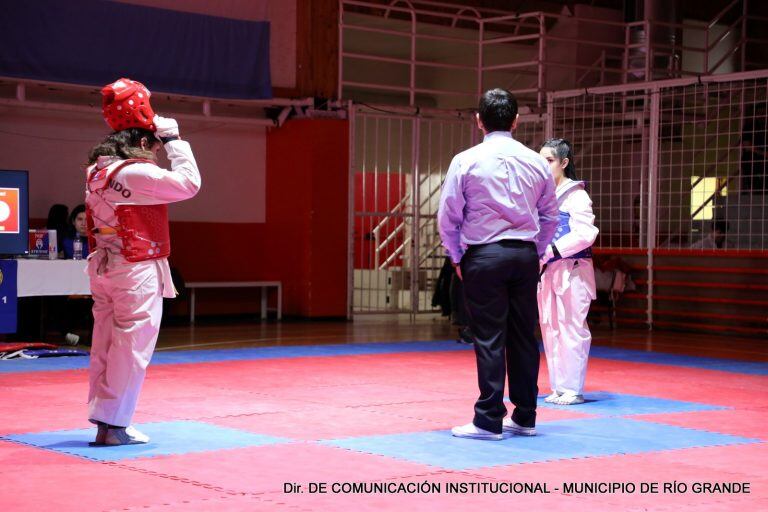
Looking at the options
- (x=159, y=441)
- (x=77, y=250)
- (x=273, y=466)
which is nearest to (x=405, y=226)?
(x=77, y=250)

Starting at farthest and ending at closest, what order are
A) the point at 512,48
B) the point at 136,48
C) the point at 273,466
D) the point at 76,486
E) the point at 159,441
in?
1. the point at 512,48
2. the point at 136,48
3. the point at 159,441
4. the point at 273,466
5. the point at 76,486

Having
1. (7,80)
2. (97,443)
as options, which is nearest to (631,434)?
(97,443)

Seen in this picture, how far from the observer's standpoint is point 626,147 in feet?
54.3

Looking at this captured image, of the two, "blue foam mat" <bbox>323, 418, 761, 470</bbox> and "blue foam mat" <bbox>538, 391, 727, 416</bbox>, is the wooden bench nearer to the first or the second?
"blue foam mat" <bbox>538, 391, 727, 416</bbox>

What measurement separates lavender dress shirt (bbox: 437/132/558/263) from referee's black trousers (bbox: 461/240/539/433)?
2.8 inches

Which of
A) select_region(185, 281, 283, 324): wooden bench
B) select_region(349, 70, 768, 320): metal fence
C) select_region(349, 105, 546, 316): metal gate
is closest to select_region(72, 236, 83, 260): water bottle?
select_region(185, 281, 283, 324): wooden bench

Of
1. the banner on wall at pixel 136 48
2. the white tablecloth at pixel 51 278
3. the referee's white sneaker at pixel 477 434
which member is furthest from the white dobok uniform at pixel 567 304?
the banner on wall at pixel 136 48

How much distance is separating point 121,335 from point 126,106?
1100mm

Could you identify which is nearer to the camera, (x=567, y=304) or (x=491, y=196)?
(x=491, y=196)

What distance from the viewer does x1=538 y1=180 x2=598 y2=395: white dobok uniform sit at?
711 centimetres

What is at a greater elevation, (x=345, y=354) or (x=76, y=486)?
(x=76, y=486)

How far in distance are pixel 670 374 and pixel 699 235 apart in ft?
21.6

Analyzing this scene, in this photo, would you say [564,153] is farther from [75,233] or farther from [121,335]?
[75,233]

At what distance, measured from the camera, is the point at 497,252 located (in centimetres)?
558
